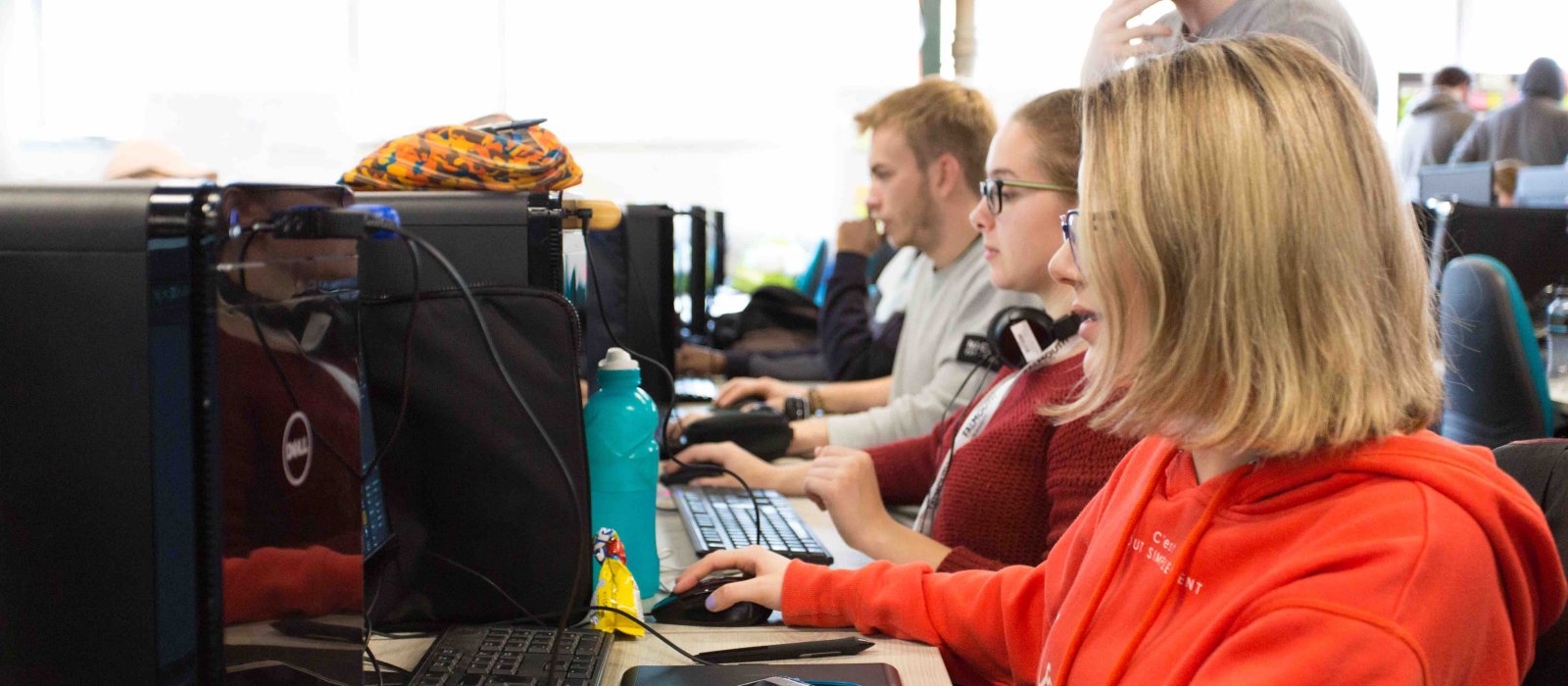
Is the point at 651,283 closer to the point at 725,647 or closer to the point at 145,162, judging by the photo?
the point at 725,647

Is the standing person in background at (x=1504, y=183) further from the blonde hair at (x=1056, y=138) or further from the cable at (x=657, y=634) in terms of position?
the cable at (x=657, y=634)

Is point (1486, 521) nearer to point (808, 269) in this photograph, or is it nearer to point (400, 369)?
point (400, 369)

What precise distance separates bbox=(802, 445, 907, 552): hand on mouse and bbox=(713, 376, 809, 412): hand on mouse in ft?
3.27

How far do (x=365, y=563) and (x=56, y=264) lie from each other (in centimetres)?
46

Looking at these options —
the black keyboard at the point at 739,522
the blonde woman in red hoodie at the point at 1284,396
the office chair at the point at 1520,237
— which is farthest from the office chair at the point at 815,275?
the blonde woman in red hoodie at the point at 1284,396

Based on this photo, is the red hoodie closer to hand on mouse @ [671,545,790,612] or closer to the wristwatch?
hand on mouse @ [671,545,790,612]

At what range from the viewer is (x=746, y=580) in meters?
1.10

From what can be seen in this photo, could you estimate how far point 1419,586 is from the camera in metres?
0.63

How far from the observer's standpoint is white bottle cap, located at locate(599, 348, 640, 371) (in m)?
1.13

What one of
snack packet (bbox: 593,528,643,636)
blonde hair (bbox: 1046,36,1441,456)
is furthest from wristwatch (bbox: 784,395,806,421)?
blonde hair (bbox: 1046,36,1441,456)

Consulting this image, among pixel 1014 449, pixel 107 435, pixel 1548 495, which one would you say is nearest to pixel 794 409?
pixel 1014 449

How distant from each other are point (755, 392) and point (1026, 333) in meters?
1.09

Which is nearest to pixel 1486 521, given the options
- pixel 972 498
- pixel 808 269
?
pixel 972 498

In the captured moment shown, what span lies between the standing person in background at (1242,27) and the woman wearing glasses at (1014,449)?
12 cm
